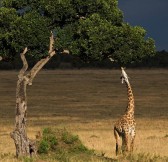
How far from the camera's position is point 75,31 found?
18094 mm

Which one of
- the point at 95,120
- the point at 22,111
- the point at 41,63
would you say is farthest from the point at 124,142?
the point at 95,120

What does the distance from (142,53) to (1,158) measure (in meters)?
4.99

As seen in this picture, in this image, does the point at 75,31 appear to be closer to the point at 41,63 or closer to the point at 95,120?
the point at 41,63

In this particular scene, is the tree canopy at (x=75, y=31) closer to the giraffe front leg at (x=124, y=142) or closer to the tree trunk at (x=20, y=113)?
the tree trunk at (x=20, y=113)

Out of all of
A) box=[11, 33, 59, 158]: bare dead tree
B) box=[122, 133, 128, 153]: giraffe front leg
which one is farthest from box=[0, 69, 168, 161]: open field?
box=[11, 33, 59, 158]: bare dead tree

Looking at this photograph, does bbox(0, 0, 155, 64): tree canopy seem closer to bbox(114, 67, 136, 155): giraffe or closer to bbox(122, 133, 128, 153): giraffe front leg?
bbox(114, 67, 136, 155): giraffe

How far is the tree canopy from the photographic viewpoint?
17609 millimetres

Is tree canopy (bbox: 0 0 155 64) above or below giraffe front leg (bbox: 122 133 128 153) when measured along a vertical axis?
above

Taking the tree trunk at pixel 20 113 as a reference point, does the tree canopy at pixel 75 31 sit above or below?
above

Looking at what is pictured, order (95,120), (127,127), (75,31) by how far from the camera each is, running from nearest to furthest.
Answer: (75,31)
(127,127)
(95,120)

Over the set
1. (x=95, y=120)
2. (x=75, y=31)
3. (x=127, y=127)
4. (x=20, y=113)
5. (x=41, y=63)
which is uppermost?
(x=75, y=31)

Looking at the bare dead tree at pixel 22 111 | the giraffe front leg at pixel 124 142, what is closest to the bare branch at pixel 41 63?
the bare dead tree at pixel 22 111

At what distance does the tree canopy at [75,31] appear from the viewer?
17609 millimetres

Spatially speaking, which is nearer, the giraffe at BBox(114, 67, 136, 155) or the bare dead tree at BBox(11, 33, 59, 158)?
the bare dead tree at BBox(11, 33, 59, 158)
